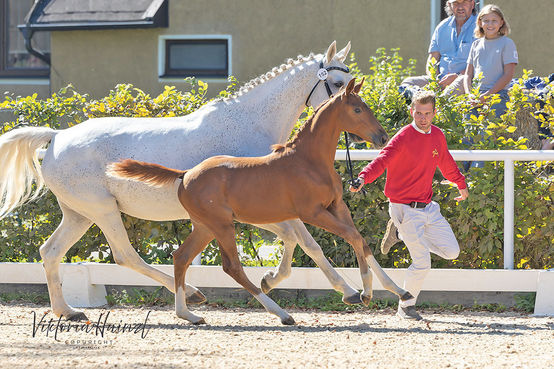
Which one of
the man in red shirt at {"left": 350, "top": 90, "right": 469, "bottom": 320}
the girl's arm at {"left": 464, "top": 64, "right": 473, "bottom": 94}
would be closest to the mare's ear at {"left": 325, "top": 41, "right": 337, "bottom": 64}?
the man in red shirt at {"left": 350, "top": 90, "right": 469, "bottom": 320}

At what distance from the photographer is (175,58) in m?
14.0

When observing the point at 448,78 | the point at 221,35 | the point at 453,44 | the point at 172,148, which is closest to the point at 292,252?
the point at 172,148

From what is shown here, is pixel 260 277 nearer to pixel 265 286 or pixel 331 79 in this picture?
pixel 265 286

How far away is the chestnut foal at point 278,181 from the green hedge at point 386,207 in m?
1.41

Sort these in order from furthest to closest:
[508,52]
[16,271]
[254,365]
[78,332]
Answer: [508,52] → [16,271] → [78,332] → [254,365]

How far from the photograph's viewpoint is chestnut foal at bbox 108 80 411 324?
631 cm

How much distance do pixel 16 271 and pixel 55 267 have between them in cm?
119

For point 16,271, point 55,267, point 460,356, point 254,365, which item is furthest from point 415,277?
point 16,271

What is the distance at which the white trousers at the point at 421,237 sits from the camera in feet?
22.0

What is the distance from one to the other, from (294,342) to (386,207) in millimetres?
2378

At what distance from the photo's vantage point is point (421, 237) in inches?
265

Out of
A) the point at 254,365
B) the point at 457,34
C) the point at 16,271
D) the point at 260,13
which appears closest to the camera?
the point at 254,365

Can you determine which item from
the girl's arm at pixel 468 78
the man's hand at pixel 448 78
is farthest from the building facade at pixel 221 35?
the girl's arm at pixel 468 78

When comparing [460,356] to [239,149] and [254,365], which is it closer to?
[254,365]
